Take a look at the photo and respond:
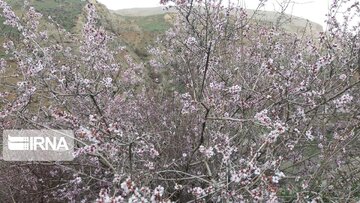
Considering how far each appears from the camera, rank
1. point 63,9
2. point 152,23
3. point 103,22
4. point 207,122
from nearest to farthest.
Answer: point 207,122 → point 103,22 → point 63,9 → point 152,23

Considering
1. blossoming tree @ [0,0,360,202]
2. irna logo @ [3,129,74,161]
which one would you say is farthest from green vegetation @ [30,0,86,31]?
irna logo @ [3,129,74,161]

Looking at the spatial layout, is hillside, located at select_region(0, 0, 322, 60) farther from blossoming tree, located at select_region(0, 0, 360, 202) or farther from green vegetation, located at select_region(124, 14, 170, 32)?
blossoming tree, located at select_region(0, 0, 360, 202)

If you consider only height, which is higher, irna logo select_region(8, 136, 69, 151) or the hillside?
the hillside

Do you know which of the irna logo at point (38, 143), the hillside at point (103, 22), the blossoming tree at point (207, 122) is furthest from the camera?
the hillside at point (103, 22)

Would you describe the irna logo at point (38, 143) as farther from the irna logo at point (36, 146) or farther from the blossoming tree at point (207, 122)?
the blossoming tree at point (207, 122)

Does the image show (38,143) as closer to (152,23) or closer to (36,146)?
(36,146)

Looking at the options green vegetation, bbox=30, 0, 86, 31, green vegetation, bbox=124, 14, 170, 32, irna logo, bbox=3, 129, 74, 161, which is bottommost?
irna logo, bbox=3, 129, 74, 161

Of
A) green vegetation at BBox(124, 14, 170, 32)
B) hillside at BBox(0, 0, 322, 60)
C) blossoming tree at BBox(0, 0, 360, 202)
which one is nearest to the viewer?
blossoming tree at BBox(0, 0, 360, 202)

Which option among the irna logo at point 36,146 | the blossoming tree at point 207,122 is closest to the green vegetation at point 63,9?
the blossoming tree at point 207,122

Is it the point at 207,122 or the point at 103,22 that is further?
the point at 103,22

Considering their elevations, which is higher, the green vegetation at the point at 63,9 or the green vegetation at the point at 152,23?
the green vegetation at the point at 63,9

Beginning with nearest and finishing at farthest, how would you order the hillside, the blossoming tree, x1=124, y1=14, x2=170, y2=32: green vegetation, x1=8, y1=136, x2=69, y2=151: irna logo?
the blossoming tree
x1=8, y1=136, x2=69, y2=151: irna logo
the hillside
x1=124, y1=14, x2=170, y2=32: green vegetation

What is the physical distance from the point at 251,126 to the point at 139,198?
2203 millimetres

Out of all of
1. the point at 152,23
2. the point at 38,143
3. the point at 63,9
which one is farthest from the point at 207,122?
the point at 152,23
